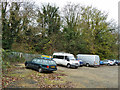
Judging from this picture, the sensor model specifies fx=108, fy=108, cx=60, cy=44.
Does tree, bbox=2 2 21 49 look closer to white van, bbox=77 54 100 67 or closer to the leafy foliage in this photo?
the leafy foliage

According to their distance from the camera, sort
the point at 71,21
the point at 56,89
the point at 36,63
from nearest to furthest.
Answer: the point at 56,89 < the point at 36,63 < the point at 71,21

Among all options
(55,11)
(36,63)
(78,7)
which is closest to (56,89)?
(36,63)

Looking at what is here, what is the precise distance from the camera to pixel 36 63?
12.0m

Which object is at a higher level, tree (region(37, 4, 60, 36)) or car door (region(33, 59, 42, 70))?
tree (region(37, 4, 60, 36))

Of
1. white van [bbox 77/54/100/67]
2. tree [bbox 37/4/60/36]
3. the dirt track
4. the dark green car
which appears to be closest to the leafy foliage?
tree [bbox 37/4/60/36]

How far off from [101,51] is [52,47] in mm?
11045

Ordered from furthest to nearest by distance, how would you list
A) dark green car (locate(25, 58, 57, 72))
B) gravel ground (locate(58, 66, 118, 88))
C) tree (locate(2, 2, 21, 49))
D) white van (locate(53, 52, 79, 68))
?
tree (locate(2, 2, 21, 49)) < white van (locate(53, 52, 79, 68)) < dark green car (locate(25, 58, 57, 72)) < gravel ground (locate(58, 66, 118, 88))

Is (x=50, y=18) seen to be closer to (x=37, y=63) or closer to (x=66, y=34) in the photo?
(x=66, y=34)

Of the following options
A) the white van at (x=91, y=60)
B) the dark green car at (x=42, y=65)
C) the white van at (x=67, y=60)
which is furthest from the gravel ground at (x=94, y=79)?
the white van at (x=91, y=60)

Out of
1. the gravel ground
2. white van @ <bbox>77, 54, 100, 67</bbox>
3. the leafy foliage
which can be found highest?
the leafy foliage

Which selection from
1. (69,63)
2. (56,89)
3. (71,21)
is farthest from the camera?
(71,21)

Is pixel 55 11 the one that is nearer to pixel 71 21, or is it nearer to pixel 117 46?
pixel 71 21

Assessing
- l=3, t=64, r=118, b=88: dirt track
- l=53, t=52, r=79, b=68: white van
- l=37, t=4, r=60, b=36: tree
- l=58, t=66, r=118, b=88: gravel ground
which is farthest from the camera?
l=37, t=4, r=60, b=36: tree

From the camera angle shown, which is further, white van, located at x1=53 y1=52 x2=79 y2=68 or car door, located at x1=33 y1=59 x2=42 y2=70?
white van, located at x1=53 y1=52 x2=79 y2=68
